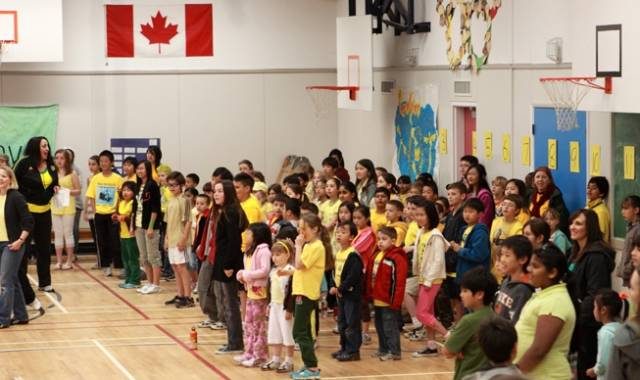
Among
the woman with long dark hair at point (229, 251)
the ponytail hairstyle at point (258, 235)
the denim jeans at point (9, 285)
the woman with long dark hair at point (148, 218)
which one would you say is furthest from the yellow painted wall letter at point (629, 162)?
the denim jeans at point (9, 285)

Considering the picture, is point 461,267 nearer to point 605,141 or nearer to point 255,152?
point 605,141

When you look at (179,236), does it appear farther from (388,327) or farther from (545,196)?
(545,196)

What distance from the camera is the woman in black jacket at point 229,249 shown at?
13.0m

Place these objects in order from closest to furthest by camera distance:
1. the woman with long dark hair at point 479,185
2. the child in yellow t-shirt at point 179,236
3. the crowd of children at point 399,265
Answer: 1. the crowd of children at point 399,265
2. the woman with long dark hair at point 479,185
3. the child in yellow t-shirt at point 179,236

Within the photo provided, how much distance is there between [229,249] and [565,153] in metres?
4.23

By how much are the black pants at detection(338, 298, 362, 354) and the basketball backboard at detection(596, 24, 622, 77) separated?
11.1 ft

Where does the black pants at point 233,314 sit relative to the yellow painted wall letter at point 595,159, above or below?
below

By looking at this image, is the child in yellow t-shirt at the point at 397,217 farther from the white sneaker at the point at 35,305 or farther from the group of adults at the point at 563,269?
the white sneaker at the point at 35,305

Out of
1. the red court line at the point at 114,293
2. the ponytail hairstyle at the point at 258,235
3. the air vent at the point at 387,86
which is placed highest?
the air vent at the point at 387,86

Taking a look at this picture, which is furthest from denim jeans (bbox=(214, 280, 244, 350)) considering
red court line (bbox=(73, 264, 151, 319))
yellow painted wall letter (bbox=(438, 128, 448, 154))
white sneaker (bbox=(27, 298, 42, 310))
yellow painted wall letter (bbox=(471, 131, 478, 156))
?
yellow painted wall letter (bbox=(438, 128, 448, 154))

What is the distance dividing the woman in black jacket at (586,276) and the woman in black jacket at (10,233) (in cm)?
652

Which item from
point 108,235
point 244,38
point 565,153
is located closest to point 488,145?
point 565,153

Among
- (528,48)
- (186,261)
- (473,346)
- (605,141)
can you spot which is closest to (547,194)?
(605,141)

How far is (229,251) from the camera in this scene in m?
13.0
